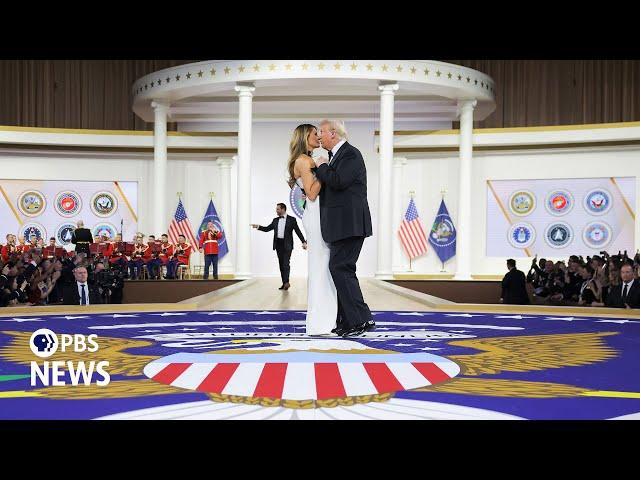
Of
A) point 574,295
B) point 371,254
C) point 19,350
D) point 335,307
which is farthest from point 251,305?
point 371,254

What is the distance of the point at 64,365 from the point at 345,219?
2558 millimetres

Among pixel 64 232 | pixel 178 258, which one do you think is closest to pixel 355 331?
pixel 178 258

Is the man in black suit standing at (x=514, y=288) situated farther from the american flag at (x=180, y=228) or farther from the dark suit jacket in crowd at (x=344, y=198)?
the american flag at (x=180, y=228)

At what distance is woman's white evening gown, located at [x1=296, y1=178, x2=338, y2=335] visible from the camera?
20.6ft

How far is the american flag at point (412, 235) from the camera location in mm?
22531

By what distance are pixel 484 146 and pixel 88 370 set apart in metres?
19.4

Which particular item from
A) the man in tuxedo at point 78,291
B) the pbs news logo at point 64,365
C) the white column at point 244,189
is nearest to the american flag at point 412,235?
the white column at point 244,189

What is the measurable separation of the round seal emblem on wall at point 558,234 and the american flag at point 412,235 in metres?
3.52

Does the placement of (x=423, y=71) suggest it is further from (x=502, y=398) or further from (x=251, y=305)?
(x=502, y=398)

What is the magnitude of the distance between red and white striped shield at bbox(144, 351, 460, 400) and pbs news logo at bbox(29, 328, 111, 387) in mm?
286

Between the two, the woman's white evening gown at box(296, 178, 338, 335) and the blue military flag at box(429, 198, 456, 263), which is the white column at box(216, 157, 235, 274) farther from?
the woman's white evening gown at box(296, 178, 338, 335)

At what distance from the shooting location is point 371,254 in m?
23.4

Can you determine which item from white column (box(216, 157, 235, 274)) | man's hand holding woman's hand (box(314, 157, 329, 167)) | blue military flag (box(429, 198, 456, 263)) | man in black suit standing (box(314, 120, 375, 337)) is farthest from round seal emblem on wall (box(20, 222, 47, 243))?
man in black suit standing (box(314, 120, 375, 337))

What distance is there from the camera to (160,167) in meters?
21.6
